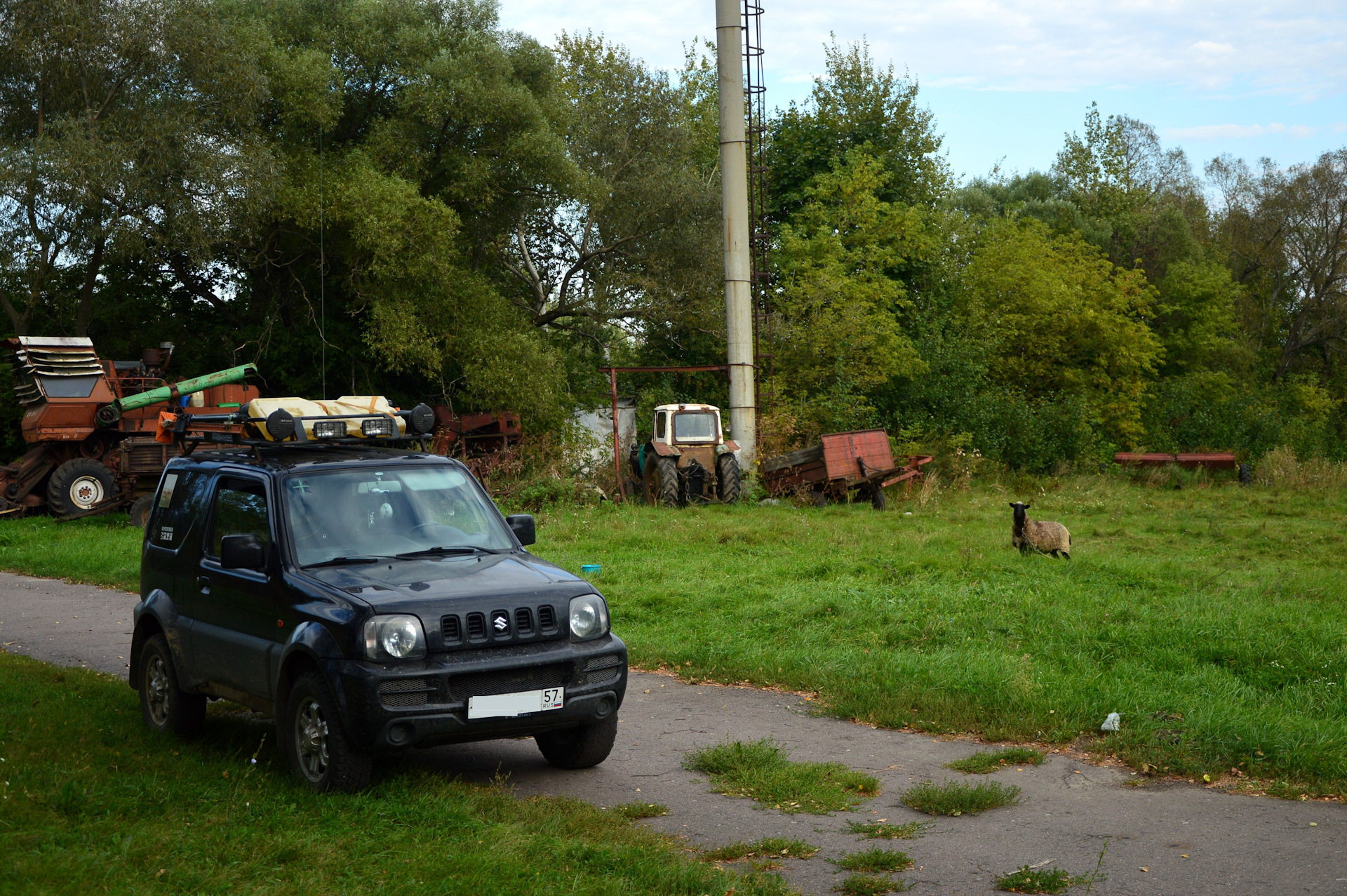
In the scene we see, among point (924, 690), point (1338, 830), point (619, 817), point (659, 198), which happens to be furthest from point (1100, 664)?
point (659, 198)

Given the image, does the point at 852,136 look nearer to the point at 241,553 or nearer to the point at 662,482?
the point at 662,482

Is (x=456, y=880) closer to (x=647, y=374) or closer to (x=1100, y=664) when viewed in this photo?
(x=1100, y=664)

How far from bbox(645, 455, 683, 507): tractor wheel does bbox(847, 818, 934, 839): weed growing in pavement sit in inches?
672

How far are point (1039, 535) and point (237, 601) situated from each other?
10797 mm

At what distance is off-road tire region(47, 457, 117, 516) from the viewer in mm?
21000

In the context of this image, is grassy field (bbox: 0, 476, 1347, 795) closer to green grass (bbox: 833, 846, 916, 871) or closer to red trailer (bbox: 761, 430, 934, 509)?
green grass (bbox: 833, 846, 916, 871)

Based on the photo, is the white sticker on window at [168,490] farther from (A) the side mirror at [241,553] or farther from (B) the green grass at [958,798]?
(B) the green grass at [958,798]

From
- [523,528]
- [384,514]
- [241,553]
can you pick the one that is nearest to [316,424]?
[384,514]

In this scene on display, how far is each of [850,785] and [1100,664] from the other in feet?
10.7

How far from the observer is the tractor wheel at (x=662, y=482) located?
74.8 feet

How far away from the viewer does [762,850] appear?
211 inches

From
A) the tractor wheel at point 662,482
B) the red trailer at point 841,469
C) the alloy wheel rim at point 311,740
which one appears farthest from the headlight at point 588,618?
Answer: the red trailer at point 841,469

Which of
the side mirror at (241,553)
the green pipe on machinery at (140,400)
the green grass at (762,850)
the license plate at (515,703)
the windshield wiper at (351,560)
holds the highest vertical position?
the green pipe on machinery at (140,400)

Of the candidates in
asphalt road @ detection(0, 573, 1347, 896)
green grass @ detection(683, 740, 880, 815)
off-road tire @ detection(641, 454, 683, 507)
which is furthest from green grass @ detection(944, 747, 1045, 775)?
off-road tire @ detection(641, 454, 683, 507)
